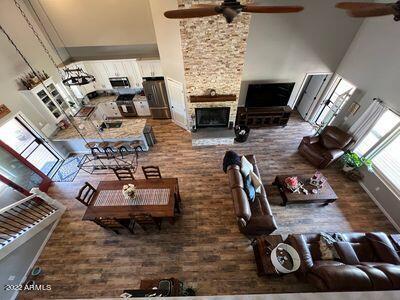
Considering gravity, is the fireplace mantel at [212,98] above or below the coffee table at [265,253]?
above

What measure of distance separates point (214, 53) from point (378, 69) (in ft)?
13.3

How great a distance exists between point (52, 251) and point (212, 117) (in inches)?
215

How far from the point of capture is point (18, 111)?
14.6ft


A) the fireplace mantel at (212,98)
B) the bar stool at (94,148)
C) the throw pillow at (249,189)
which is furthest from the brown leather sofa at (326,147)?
the bar stool at (94,148)

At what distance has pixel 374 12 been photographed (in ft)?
6.03

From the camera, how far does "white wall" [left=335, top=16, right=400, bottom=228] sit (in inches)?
156

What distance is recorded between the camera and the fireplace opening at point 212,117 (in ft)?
19.3

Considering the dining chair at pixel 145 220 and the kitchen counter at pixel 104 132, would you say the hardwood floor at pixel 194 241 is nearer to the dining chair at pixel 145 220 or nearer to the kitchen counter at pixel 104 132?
the dining chair at pixel 145 220

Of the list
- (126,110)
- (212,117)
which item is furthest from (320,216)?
(126,110)

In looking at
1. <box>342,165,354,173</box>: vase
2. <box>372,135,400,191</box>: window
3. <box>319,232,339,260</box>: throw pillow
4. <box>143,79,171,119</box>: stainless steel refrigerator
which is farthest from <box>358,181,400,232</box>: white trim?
<box>143,79,171,119</box>: stainless steel refrigerator

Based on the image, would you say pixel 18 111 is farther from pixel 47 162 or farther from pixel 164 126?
pixel 164 126

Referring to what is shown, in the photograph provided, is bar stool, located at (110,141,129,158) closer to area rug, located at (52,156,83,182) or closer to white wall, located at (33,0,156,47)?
area rug, located at (52,156,83,182)

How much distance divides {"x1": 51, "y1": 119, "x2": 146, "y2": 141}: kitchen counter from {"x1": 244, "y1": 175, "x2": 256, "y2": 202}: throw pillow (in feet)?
11.4

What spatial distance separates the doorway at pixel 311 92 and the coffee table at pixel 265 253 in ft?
17.1
